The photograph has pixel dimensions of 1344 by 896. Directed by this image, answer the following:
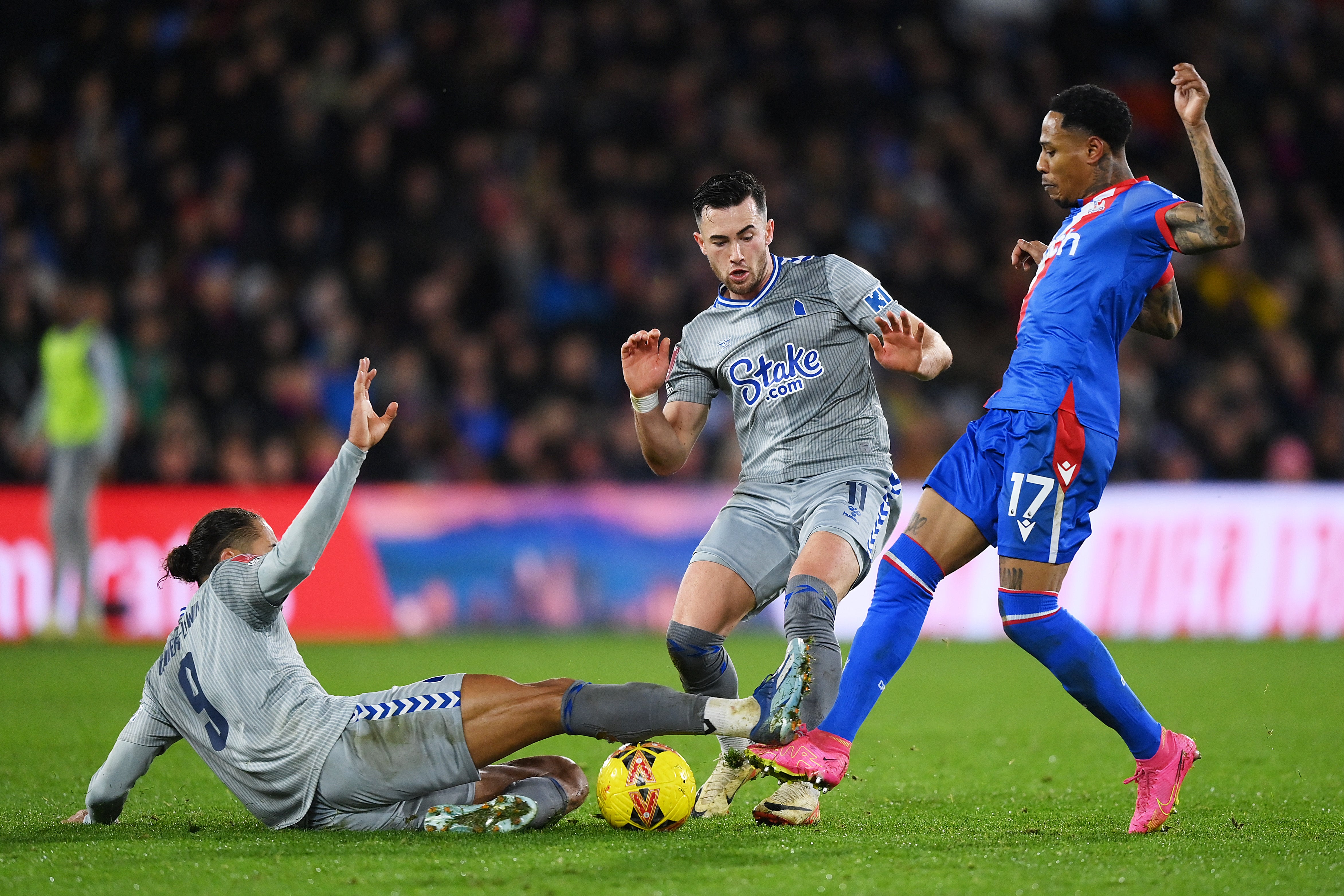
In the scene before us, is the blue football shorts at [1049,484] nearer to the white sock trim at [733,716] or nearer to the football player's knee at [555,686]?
the white sock trim at [733,716]

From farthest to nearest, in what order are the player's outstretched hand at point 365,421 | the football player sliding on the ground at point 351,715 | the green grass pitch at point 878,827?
the player's outstretched hand at point 365,421
the football player sliding on the ground at point 351,715
the green grass pitch at point 878,827

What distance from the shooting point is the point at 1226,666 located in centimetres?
1005

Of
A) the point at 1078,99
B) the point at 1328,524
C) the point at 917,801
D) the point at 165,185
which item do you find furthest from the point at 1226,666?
the point at 165,185

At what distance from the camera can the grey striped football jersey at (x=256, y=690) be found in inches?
174

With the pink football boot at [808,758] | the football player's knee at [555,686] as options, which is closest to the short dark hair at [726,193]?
the football player's knee at [555,686]

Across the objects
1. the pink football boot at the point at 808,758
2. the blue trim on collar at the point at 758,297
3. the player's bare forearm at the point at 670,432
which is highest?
the blue trim on collar at the point at 758,297

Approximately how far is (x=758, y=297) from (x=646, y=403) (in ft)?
2.09

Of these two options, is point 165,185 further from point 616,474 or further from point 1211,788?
point 1211,788

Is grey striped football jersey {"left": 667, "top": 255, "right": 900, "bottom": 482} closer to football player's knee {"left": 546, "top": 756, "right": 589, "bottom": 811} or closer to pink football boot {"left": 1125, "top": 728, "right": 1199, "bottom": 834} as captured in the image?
football player's knee {"left": 546, "top": 756, "right": 589, "bottom": 811}

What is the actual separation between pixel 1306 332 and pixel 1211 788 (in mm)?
11438

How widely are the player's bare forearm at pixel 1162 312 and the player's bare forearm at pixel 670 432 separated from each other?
Result: 1.60 metres

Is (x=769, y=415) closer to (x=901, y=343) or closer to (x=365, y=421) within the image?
(x=901, y=343)

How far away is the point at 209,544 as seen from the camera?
464cm

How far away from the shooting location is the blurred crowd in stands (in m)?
13.1
